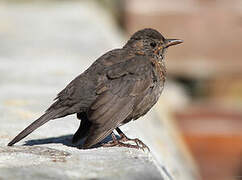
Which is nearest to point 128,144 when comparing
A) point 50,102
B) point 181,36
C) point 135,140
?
point 135,140

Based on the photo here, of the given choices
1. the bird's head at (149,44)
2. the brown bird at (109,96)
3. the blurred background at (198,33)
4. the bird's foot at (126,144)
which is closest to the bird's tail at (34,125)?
the brown bird at (109,96)

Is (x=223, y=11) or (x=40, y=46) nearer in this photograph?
(x=40, y=46)

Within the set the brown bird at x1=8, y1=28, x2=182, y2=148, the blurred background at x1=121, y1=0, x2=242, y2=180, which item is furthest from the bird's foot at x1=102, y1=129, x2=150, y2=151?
the blurred background at x1=121, y1=0, x2=242, y2=180

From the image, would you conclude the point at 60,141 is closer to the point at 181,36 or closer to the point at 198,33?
the point at 181,36

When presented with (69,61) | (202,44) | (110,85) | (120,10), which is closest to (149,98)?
(110,85)

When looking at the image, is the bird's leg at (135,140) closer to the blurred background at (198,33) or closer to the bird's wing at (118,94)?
the bird's wing at (118,94)

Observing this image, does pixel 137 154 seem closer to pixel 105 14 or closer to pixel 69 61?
pixel 69 61
